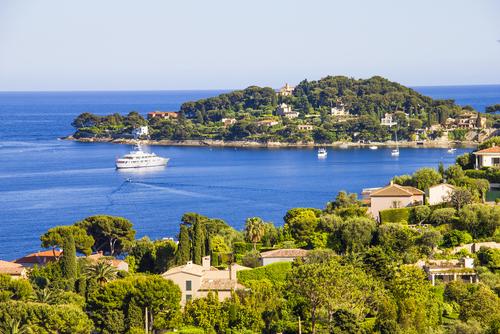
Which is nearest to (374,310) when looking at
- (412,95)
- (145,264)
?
(145,264)

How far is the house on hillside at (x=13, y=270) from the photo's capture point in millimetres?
28031

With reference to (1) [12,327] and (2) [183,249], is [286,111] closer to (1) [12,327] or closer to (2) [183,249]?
(2) [183,249]

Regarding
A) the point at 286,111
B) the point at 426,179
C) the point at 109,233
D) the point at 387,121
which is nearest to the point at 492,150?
the point at 426,179

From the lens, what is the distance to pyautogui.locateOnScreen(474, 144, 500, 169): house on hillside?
36250mm

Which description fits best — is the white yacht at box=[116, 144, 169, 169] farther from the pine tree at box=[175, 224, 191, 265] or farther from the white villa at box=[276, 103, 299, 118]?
the pine tree at box=[175, 224, 191, 265]

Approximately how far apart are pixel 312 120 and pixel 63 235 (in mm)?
Answer: 79033

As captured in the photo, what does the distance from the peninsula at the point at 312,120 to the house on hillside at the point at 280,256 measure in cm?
6585

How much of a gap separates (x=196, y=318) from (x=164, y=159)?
5659 centimetres

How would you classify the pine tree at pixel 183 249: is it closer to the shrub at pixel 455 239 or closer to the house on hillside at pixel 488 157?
the shrub at pixel 455 239

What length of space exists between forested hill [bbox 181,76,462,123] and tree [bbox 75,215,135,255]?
72625 millimetres

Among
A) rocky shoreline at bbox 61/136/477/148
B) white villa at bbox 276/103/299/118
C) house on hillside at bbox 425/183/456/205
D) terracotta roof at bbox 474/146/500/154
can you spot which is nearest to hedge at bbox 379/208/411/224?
house on hillside at bbox 425/183/456/205

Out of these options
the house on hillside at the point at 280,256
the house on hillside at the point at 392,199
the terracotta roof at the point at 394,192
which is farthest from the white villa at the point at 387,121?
the house on hillside at the point at 280,256

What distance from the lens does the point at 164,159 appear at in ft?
259

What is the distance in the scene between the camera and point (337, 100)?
381ft
